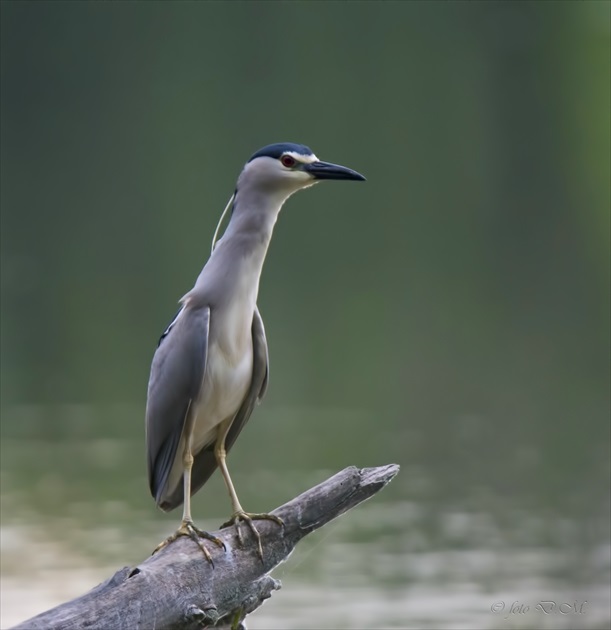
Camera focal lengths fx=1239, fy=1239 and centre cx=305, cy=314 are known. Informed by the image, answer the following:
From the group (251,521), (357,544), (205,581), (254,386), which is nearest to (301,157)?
(254,386)

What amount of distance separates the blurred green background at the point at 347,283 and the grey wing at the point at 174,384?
6.77 ft

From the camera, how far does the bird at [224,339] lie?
197 inches

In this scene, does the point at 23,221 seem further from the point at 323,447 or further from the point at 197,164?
the point at 323,447

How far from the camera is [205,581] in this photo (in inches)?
171

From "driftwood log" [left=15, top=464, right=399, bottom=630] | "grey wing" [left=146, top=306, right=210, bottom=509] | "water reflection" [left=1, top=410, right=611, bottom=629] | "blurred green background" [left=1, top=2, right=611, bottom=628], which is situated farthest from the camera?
"blurred green background" [left=1, top=2, right=611, bottom=628]

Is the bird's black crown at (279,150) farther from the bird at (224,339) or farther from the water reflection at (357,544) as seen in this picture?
the water reflection at (357,544)

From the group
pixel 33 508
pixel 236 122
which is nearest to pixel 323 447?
pixel 33 508

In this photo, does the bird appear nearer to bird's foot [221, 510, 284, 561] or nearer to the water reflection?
bird's foot [221, 510, 284, 561]

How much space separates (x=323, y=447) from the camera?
11195 mm

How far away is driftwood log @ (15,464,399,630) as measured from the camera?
3916 mm

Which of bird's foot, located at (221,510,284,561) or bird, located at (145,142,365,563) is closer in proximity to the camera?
bird's foot, located at (221,510,284,561)

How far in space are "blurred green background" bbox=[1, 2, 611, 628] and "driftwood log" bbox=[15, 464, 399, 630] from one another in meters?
2.36

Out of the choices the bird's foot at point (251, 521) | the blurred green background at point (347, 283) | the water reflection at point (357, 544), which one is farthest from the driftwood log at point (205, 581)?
the water reflection at point (357, 544)

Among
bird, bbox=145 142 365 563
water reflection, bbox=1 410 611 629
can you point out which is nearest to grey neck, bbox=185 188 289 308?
bird, bbox=145 142 365 563
